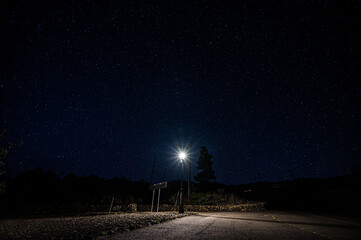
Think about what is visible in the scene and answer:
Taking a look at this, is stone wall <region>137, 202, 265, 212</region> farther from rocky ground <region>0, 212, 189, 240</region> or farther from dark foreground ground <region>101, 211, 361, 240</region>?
rocky ground <region>0, 212, 189, 240</region>

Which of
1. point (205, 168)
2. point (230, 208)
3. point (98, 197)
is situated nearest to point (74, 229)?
point (230, 208)

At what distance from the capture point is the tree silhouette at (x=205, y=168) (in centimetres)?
3622

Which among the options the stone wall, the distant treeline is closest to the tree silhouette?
the distant treeline

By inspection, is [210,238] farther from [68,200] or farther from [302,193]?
[302,193]

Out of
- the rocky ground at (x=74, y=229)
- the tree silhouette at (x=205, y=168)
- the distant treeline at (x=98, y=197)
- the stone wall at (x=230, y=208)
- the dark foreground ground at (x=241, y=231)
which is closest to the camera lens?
the rocky ground at (x=74, y=229)

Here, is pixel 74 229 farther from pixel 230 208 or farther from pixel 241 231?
pixel 230 208

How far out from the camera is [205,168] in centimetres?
3678

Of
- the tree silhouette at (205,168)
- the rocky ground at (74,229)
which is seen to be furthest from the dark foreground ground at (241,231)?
the tree silhouette at (205,168)

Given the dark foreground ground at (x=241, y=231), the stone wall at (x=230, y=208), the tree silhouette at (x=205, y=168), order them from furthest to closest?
1. the tree silhouette at (x=205, y=168)
2. the stone wall at (x=230, y=208)
3. the dark foreground ground at (x=241, y=231)

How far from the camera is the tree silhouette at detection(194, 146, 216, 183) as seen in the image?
1426 inches

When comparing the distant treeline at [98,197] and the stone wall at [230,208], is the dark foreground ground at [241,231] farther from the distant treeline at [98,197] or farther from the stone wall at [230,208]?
the distant treeline at [98,197]

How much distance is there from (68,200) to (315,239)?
2869 cm

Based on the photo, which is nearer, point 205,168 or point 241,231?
point 241,231

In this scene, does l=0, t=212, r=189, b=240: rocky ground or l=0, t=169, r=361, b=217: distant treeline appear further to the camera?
l=0, t=169, r=361, b=217: distant treeline
